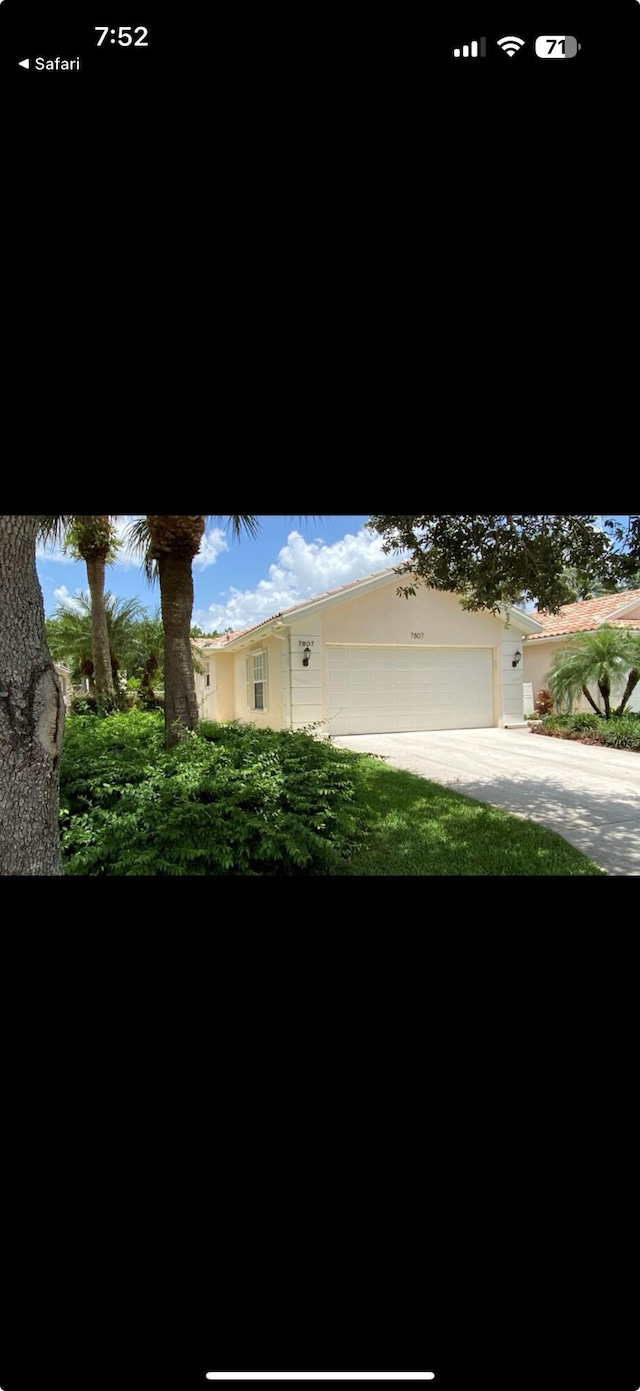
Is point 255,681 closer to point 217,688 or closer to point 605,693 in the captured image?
point 217,688

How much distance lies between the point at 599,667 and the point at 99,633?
485cm

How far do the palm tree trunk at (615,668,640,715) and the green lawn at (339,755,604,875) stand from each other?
1.57 meters

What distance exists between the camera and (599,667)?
4.25 m

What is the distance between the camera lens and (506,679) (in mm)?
4832

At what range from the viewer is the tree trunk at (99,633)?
5.96 m

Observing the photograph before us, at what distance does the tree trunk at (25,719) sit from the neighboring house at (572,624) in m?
3.38

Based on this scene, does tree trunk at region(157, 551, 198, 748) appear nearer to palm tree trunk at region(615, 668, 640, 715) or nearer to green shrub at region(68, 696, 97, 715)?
green shrub at region(68, 696, 97, 715)

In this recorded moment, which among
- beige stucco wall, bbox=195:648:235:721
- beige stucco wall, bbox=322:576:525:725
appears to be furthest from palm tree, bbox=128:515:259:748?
beige stucco wall, bbox=195:648:235:721

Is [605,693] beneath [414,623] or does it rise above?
beneath

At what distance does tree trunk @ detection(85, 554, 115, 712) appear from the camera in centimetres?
596

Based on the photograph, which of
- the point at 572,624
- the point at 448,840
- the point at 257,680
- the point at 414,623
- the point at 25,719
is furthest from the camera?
the point at 257,680
